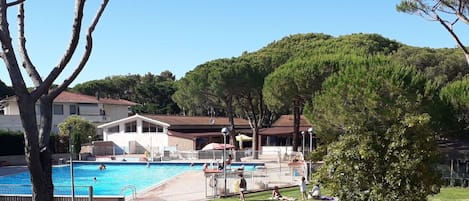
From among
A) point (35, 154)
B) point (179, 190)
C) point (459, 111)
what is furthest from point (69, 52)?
point (459, 111)

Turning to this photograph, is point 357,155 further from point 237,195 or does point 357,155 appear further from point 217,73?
point 217,73

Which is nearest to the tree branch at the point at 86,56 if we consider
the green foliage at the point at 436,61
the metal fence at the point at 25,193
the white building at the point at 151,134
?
the metal fence at the point at 25,193

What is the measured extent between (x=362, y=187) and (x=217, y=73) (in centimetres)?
3264

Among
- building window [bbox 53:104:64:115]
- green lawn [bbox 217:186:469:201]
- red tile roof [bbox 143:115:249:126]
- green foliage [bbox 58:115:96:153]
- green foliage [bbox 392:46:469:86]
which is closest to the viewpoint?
green lawn [bbox 217:186:469:201]

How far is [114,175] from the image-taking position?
3366 centimetres

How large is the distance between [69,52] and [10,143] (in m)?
36.7

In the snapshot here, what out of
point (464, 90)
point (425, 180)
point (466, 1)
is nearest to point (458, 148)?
point (464, 90)

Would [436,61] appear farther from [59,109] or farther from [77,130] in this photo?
[59,109]

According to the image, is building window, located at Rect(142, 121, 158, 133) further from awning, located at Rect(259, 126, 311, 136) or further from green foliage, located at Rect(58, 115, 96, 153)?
awning, located at Rect(259, 126, 311, 136)

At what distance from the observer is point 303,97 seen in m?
35.6

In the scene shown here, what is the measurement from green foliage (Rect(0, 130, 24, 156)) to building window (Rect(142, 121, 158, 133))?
1210cm

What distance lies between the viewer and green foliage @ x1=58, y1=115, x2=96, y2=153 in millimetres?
41031

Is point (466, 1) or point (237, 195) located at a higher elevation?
point (466, 1)

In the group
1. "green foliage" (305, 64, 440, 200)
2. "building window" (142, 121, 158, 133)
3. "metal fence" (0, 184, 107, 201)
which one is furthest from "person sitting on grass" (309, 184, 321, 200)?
"building window" (142, 121, 158, 133)
